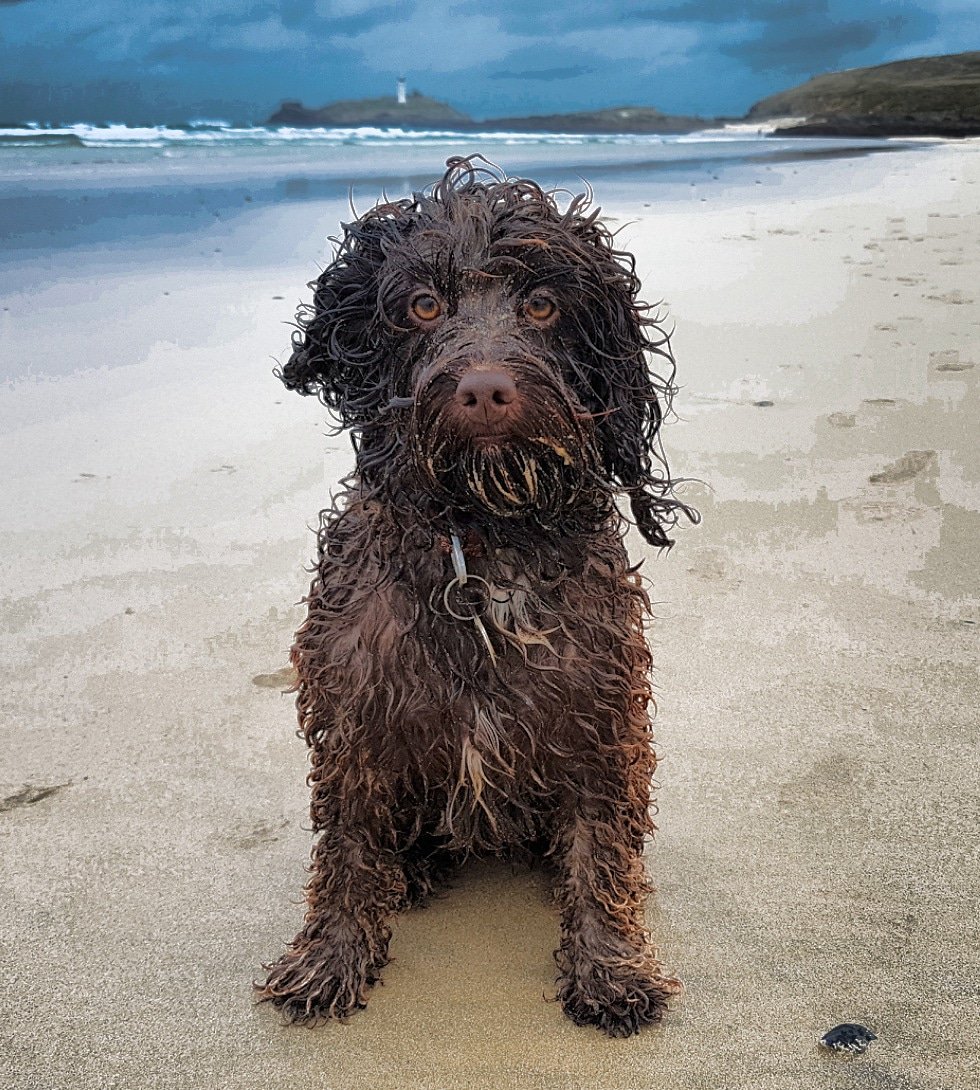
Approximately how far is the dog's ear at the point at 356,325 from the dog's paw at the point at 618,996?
1300mm

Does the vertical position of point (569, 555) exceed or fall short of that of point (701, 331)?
it exceeds it

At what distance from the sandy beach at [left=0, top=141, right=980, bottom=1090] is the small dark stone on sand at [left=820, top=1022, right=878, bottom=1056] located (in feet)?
0.08

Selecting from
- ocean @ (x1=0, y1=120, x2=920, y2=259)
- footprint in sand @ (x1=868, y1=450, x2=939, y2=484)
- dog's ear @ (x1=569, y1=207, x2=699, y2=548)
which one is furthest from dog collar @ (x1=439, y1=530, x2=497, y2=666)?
ocean @ (x1=0, y1=120, x2=920, y2=259)

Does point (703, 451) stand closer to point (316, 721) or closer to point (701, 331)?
point (701, 331)

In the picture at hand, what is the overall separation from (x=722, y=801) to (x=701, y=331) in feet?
17.8

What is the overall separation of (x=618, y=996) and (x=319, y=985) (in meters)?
0.65

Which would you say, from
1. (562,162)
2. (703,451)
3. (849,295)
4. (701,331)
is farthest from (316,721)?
(562,162)

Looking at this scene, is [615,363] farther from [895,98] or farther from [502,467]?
[895,98]

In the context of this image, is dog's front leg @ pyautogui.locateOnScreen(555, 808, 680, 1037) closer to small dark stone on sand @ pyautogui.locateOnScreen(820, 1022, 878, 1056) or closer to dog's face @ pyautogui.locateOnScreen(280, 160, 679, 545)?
small dark stone on sand @ pyautogui.locateOnScreen(820, 1022, 878, 1056)

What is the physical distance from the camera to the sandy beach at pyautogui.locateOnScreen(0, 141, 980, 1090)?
9.04ft

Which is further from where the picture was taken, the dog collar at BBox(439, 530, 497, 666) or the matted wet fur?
the dog collar at BBox(439, 530, 497, 666)

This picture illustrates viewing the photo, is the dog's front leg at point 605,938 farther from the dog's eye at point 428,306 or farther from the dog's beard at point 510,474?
Answer: the dog's eye at point 428,306

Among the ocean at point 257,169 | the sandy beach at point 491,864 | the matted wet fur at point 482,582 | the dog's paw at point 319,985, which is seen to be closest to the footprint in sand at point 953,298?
the sandy beach at point 491,864

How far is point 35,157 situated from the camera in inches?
951
